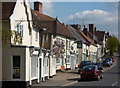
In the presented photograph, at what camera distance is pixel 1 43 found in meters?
22.8

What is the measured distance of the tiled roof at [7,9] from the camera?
2403 centimetres

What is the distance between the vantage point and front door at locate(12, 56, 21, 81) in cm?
2361

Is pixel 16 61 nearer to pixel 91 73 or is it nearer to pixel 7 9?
pixel 7 9

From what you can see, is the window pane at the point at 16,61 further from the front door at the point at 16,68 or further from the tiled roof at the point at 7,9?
the tiled roof at the point at 7,9

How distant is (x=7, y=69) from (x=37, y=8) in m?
27.5

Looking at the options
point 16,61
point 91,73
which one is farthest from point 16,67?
point 91,73

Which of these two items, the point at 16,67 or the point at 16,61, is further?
the point at 16,61

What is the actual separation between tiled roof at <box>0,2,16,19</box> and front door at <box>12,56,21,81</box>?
3274 mm

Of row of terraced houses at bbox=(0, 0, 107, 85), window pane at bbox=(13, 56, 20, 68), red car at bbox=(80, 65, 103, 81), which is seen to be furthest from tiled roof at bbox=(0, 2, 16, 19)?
red car at bbox=(80, 65, 103, 81)

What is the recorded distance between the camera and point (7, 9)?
24781mm

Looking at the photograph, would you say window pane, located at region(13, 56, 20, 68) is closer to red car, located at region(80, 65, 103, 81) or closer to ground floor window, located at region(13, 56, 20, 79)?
ground floor window, located at region(13, 56, 20, 79)

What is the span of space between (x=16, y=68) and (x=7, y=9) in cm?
483

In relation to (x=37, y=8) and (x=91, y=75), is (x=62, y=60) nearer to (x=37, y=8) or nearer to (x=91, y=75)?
(x=37, y=8)

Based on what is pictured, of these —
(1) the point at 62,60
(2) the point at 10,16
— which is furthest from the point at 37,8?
(2) the point at 10,16
